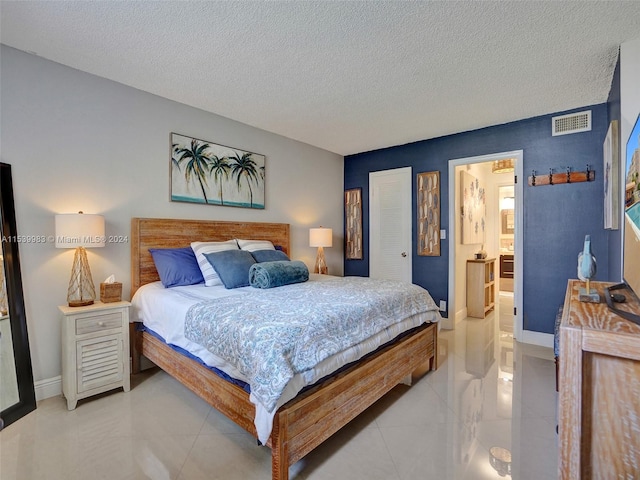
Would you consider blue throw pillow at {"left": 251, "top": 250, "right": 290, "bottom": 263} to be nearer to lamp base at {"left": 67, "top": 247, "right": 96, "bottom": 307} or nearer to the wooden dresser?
lamp base at {"left": 67, "top": 247, "right": 96, "bottom": 307}

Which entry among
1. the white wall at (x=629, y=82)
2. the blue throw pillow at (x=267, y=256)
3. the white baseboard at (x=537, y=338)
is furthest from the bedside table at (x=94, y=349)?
the white baseboard at (x=537, y=338)

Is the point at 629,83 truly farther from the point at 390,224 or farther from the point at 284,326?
the point at 390,224

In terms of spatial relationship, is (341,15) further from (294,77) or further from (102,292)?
(102,292)

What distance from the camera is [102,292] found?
7.95ft

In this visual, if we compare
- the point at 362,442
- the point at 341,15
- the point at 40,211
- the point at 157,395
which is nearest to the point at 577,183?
the point at 341,15

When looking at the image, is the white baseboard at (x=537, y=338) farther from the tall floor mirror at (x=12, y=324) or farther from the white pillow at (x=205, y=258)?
the tall floor mirror at (x=12, y=324)

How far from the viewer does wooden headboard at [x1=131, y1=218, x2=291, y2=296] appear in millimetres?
2768

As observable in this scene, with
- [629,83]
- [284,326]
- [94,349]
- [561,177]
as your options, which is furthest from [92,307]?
[561,177]

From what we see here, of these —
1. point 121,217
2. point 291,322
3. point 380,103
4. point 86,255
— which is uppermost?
point 380,103

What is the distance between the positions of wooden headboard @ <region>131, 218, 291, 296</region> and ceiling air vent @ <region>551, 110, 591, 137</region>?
11.1 ft

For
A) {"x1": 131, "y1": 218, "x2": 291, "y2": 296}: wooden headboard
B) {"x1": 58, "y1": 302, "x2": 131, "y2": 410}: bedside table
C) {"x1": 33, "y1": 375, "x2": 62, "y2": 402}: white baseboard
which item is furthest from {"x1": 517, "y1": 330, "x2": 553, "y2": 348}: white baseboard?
{"x1": 33, "y1": 375, "x2": 62, "y2": 402}: white baseboard

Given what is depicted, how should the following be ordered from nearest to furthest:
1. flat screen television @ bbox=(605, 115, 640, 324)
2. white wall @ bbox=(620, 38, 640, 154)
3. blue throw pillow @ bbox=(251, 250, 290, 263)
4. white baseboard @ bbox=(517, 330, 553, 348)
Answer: flat screen television @ bbox=(605, 115, 640, 324)
white wall @ bbox=(620, 38, 640, 154)
blue throw pillow @ bbox=(251, 250, 290, 263)
white baseboard @ bbox=(517, 330, 553, 348)

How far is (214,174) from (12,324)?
2.02 metres

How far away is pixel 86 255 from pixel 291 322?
1914 millimetres
